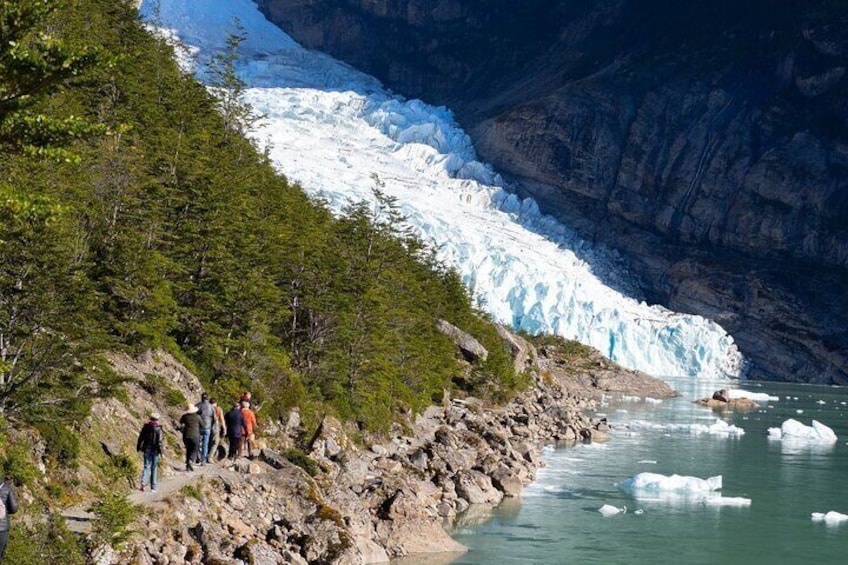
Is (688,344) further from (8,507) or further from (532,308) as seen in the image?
(8,507)

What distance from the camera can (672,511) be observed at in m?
26.2

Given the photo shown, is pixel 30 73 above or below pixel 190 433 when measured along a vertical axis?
above

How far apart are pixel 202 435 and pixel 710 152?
125203 millimetres

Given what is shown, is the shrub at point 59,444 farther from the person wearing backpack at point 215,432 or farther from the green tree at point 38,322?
the person wearing backpack at point 215,432

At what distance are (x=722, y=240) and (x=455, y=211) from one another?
126ft

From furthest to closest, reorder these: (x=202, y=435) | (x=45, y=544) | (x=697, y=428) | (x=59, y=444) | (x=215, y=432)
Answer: (x=697, y=428) < (x=215, y=432) < (x=202, y=435) < (x=59, y=444) < (x=45, y=544)

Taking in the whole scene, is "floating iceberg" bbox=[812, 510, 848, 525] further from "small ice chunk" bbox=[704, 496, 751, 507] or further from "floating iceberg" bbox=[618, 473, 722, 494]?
"floating iceberg" bbox=[618, 473, 722, 494]

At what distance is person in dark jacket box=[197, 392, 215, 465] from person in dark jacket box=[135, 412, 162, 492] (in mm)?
2008

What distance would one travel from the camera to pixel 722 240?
12769 centimetres

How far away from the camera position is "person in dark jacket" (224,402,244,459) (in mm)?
18656

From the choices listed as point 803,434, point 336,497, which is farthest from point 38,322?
point 803,434

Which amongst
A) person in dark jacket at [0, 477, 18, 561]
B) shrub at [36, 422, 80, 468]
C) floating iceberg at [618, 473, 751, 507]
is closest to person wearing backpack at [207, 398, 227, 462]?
shrub at [36, 422, 80, 468]

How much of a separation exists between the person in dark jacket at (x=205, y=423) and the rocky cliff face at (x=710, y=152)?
10305 centimetres

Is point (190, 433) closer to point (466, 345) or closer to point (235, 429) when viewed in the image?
point (235, 429)
